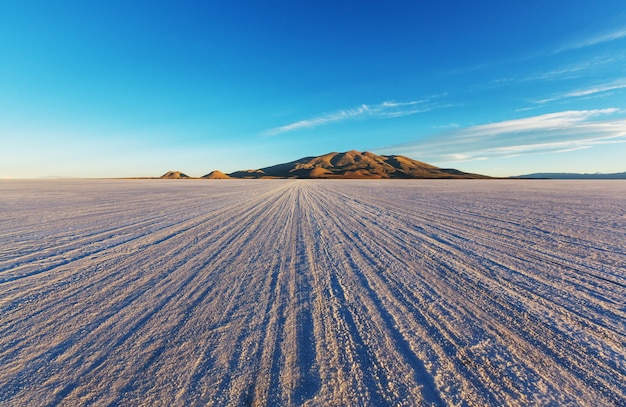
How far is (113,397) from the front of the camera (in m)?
2.40

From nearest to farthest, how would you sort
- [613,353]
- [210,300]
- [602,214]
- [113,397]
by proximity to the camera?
[113,397], [613,353], [210,300], [602,214]

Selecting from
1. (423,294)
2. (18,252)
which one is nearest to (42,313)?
(18,252)

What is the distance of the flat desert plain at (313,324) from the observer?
8.12 feet

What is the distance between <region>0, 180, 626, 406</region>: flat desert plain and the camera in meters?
2.47

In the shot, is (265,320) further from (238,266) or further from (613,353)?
(613,353)

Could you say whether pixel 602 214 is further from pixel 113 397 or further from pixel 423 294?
pixel 113 397

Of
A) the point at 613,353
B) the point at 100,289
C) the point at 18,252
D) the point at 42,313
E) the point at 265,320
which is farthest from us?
the point at 18,252

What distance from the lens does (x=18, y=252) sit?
669 centimetres

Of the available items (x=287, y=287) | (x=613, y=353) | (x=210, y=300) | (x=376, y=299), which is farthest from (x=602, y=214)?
(x=210, y=300)

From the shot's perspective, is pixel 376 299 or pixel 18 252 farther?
pixel 18 252

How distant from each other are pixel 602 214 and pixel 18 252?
20125 mm

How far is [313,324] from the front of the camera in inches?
136

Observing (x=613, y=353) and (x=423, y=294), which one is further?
(x=423, y=294)

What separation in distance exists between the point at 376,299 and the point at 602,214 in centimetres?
1441
